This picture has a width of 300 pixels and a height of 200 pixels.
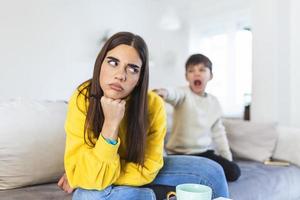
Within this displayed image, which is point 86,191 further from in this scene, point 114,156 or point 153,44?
point 153,44

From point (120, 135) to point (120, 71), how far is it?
23cm

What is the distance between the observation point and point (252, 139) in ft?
6.56

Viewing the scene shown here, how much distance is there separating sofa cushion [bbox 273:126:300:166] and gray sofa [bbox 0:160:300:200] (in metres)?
0.07

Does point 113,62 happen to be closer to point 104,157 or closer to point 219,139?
point 104,157

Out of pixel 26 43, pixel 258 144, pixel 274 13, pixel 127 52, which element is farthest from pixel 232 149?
pixel 26 43

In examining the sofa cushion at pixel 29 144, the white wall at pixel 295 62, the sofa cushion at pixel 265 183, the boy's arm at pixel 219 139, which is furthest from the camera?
the white wall at pixel 295 62

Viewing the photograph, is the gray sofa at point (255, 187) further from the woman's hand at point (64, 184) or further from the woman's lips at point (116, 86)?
the woman's lips at point (116, 86)

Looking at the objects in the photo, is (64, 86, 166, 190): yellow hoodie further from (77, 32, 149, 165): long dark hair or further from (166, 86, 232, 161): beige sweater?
(166, 86, 232, 161): beige sweater

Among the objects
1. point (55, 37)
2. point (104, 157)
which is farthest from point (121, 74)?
point (55, 37)

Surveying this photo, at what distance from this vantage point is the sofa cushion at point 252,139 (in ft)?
6.40

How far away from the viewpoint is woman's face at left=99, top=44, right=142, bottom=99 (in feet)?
3.02

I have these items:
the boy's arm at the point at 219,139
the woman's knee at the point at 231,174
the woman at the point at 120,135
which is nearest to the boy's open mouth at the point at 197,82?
the boy's arm at the point at 219,139

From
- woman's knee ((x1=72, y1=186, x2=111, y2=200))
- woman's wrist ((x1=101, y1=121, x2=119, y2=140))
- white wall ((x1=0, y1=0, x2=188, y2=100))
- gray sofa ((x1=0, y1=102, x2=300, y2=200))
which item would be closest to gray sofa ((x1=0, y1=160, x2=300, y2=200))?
gray sofa ((x1=0, y1=102, x2=300, y2=200))

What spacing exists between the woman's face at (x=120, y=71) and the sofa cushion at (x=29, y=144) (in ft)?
1.47
